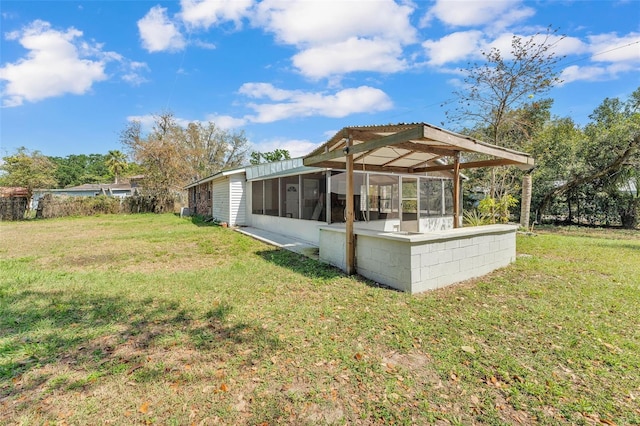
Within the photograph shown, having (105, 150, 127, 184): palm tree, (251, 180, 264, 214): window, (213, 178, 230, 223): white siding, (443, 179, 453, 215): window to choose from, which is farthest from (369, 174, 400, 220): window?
(105, 150, 127, 184): palm tree

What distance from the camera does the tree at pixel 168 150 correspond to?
22094mm

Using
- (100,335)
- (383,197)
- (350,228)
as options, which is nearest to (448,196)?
(383,197)

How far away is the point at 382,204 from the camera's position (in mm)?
8672

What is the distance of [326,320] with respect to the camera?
334cm

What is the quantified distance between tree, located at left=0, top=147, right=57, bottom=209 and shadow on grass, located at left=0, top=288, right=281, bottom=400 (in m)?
18.4

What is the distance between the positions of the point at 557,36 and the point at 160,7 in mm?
12906

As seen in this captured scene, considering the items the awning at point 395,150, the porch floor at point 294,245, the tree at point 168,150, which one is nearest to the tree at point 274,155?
the tree at point 168,150

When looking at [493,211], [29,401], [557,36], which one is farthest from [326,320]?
[557,36]

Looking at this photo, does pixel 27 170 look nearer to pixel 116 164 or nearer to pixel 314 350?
pixel 314 350

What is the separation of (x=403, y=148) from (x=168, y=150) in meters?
21.3

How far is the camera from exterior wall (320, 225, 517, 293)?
420 cm

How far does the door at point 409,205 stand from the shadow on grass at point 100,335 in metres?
6.74

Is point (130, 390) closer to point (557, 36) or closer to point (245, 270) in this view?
point (245, 270)

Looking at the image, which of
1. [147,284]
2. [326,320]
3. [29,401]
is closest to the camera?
[29,401]
